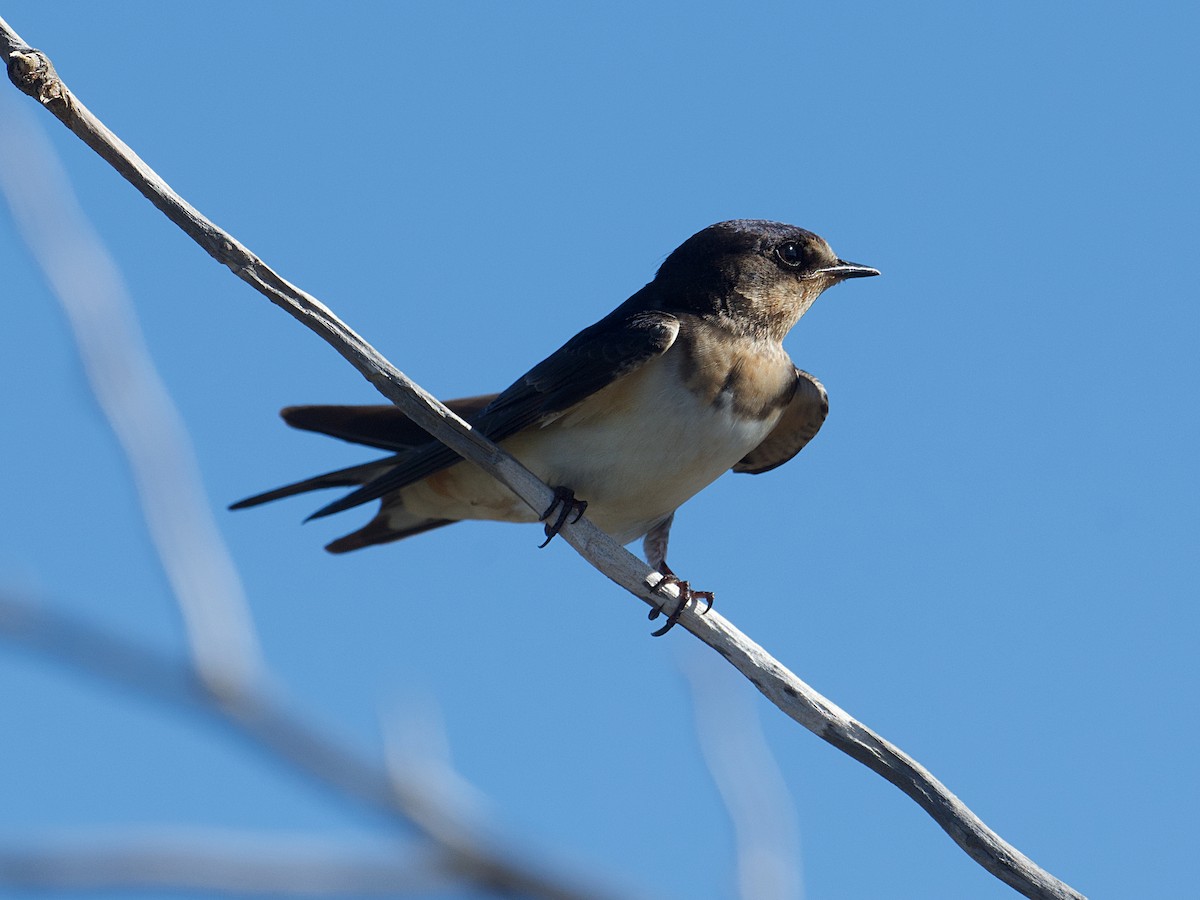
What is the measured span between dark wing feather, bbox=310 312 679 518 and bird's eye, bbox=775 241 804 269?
0.67m

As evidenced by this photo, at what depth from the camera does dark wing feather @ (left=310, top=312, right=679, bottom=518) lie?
4.69 metres

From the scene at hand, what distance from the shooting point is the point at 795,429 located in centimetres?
556

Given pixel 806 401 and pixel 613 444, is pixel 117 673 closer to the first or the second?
pixel 613 444

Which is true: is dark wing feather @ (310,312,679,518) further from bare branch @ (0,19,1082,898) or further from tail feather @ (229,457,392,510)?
bare branch @ (0,19,1082,898)

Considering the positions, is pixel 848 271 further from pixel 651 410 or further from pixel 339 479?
pixel 339 479

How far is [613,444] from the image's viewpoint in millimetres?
4727

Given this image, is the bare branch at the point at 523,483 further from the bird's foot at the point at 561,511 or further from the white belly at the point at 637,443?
the white belly at the point at 637,443

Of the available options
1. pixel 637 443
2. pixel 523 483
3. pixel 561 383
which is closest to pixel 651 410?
pixel 637 443

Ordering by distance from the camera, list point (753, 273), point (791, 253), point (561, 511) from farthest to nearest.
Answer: point (791, 253), point (753, 273), point (561, 511)

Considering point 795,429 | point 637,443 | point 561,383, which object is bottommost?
point 637,443

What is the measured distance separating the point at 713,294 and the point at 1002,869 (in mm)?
2926

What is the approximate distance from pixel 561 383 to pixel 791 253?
1172 millimetres

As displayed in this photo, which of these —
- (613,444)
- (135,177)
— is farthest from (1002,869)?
(613,444)

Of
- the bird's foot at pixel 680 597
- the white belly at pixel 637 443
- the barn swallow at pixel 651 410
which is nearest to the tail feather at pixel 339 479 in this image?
the barn swallow at pixel 651 410
